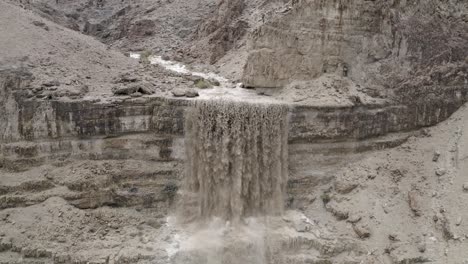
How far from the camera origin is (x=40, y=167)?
47.9 ft

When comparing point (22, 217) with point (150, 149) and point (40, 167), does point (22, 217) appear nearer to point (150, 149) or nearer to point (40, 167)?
point (40, 167)

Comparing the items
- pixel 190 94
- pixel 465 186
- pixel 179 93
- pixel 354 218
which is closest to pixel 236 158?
pixel 190 94

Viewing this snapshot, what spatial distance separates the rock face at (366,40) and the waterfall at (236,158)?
2.62m

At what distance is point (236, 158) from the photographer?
1529cm

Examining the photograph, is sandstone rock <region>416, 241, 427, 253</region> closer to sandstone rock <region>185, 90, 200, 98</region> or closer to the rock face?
the rock face

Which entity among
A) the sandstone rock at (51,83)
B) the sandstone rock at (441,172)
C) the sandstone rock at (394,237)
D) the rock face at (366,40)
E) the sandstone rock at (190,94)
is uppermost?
the rock face at (366,40)

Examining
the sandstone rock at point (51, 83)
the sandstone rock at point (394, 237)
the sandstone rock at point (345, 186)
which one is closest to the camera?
the sandstone rock at point (394, 237)

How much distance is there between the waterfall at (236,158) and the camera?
15148 mm

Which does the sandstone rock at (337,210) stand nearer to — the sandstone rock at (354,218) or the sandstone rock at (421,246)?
the sandstone rock at (354,218)

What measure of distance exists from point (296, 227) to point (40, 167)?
7966mm

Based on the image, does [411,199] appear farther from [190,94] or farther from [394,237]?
[190,94]

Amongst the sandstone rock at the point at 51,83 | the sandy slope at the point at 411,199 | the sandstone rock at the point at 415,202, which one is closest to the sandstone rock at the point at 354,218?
the sandy slope at the point at 411,199

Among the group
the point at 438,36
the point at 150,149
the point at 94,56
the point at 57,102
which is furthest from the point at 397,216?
the point at 94,56

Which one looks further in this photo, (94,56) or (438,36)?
(94,56)
